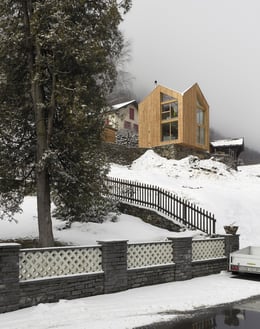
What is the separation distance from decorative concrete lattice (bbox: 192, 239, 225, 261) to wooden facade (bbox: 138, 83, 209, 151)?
2307 cm

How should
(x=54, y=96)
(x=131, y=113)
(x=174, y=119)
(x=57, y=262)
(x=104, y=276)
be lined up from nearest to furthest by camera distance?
1. (x=57, y=262)
2. (x=104, y=276)
3. (x=54, y=96)
4. (x=174, y=119)
5. (x=131, y=113)

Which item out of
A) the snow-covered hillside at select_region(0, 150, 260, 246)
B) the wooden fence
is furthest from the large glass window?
the wooden fence

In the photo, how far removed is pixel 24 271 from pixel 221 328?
149 inches

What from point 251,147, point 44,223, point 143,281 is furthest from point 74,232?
point 251,147

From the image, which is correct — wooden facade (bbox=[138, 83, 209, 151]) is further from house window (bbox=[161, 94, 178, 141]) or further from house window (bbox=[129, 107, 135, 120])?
house window (bbox=[129, 107, 135, 120])

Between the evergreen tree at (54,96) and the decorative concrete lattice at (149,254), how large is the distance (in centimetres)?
273

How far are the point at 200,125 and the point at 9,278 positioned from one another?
33.6 metres

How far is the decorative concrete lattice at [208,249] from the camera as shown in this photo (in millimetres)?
11941

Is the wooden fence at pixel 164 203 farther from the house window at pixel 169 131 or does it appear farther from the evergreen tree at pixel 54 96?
the house window at pixel 169 131

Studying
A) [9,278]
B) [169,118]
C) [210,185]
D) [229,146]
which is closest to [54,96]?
[9,278]

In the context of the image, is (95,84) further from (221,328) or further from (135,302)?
(221,328)

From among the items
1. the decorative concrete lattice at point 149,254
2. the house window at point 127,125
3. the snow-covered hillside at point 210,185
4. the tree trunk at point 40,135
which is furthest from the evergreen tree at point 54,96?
the house window at point 127,125

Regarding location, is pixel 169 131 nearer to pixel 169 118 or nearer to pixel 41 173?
pixel 169 118

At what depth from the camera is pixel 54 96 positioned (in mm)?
11648
